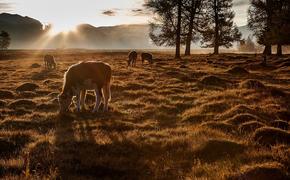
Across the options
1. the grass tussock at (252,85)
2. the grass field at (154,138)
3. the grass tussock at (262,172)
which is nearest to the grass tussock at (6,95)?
the grass field at (154,138)

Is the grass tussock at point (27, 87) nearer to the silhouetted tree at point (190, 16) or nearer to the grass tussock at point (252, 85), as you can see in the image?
the grass tussock at point (252, 85)

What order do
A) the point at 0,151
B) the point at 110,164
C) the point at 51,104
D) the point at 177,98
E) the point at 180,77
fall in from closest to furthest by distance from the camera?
1. the point at 110,164
2. the point at 0,151
3. the point at 51,104
4. the point at 177,98
5. the point at 180,77

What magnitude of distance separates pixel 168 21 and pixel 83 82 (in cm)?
4166

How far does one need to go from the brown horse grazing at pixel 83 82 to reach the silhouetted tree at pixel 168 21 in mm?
37111

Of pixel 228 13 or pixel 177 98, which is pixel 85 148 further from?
pixel 228 13

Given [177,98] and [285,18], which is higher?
[285,18]

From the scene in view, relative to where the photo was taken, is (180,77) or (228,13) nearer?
(180,77)

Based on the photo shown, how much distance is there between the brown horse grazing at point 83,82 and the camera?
50.3 ft

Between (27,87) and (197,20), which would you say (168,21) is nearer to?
(197,20)

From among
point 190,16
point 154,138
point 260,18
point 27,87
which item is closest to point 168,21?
point 190,16

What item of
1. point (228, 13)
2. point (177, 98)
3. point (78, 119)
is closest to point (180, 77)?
point (177, 98)

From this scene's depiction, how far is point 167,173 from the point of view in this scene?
8.25 meters

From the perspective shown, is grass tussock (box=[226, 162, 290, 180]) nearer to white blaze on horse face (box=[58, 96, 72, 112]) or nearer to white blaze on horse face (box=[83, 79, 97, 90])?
white blaze on horse face (box=[83, 79, 97, 90])

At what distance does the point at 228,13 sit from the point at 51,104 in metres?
52.1
